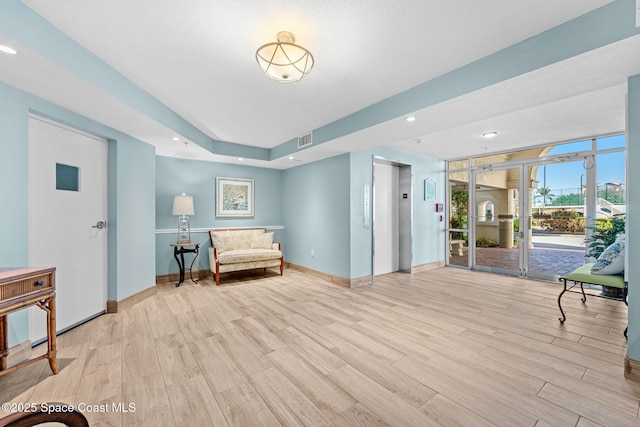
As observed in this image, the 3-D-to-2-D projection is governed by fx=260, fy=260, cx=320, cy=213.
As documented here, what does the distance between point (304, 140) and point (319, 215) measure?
1.58 metres

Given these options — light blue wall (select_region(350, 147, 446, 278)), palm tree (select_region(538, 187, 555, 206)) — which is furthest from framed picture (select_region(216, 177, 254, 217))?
palm tree (select_region(538, 187, 555, 206))

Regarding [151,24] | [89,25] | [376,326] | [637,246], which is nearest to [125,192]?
[89,25]

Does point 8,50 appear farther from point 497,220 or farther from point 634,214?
point 497,220

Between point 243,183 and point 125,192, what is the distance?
2658mm

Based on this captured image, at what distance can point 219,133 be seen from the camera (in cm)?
450

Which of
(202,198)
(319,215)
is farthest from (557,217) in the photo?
(202,198)

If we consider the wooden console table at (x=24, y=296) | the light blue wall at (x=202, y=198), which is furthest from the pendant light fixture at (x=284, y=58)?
the light blue wall at (x=202, y=198)

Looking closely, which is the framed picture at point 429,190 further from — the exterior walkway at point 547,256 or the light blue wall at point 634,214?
the light blue wall at point 634,214

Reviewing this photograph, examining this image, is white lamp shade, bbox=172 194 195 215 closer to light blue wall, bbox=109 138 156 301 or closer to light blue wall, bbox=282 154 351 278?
light blue wall, bbox=109 138 156 301

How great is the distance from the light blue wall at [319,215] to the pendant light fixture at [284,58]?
8.52 ft

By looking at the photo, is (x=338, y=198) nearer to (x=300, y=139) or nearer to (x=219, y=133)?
(x=300, y=139)

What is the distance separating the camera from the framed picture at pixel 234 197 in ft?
18.9

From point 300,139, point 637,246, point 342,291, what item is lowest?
point 342,291

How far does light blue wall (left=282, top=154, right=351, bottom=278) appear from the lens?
4789mm
